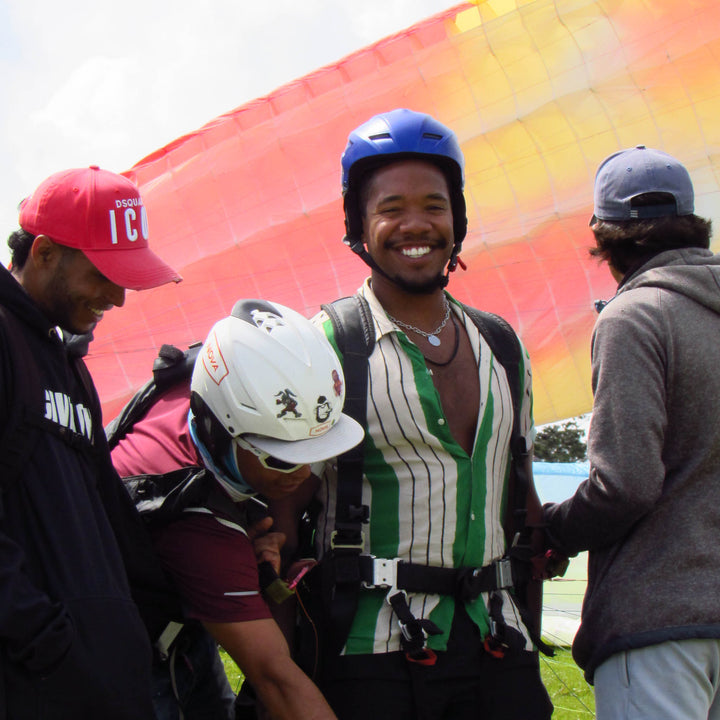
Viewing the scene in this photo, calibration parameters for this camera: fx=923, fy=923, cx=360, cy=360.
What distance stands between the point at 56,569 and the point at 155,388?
86cm

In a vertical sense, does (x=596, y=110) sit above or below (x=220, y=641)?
above

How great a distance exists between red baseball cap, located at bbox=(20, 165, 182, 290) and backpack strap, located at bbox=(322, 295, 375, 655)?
0.61 metres

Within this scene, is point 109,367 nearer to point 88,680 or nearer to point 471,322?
point 471,322

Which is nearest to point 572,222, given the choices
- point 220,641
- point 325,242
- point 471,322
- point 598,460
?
point 325,242

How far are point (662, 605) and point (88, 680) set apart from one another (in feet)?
4.64

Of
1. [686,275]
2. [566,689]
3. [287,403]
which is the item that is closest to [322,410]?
[287,403]

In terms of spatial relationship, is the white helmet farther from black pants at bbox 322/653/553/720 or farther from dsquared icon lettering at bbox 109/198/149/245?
black pants at bbox 322/653/553/720

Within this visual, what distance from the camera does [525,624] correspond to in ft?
8.87

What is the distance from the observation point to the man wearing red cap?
187 centimetres

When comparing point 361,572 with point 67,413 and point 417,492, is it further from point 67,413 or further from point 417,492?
point 67,413

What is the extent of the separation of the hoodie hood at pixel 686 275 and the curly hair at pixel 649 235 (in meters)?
0.06

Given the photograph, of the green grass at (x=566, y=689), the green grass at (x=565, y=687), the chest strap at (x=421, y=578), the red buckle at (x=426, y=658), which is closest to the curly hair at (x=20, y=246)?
the chest strap at (x=421, y=578)

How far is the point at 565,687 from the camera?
18.9 ft

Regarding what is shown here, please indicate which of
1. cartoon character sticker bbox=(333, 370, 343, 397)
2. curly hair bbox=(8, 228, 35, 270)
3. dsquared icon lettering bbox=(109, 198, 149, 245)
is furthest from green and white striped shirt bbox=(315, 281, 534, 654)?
curly hair bbox=(8, 228, 35, 270)
